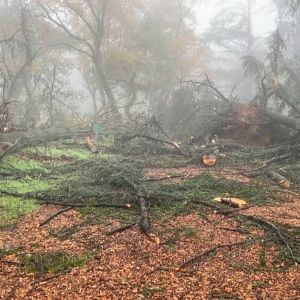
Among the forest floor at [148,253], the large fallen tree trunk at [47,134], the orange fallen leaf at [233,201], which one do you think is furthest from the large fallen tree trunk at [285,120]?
the large fallen tree trunk at [47,134]

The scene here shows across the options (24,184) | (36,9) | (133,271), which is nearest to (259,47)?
(36,9)

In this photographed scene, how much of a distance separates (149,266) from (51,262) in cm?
99

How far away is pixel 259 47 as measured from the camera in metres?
35.2

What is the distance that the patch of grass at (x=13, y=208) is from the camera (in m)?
5.39

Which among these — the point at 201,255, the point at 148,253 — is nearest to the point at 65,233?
the point at 148,253

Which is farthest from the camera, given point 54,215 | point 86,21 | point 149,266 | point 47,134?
point 86,21

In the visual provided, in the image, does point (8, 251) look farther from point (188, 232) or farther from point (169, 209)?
point (169, 209)

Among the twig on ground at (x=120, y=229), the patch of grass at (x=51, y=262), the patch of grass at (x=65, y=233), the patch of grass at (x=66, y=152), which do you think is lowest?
the patch of grass at (x=51, y=262)

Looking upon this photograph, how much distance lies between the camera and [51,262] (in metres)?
4.20

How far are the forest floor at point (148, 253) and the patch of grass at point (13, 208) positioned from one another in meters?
0.01

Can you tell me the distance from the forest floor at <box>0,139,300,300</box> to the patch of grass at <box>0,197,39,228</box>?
1 centimetres

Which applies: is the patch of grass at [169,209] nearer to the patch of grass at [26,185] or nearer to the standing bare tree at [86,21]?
the patch of grass at [26,185]

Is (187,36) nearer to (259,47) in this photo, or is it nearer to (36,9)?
(36,9)

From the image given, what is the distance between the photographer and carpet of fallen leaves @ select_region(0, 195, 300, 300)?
3674 millimetres
